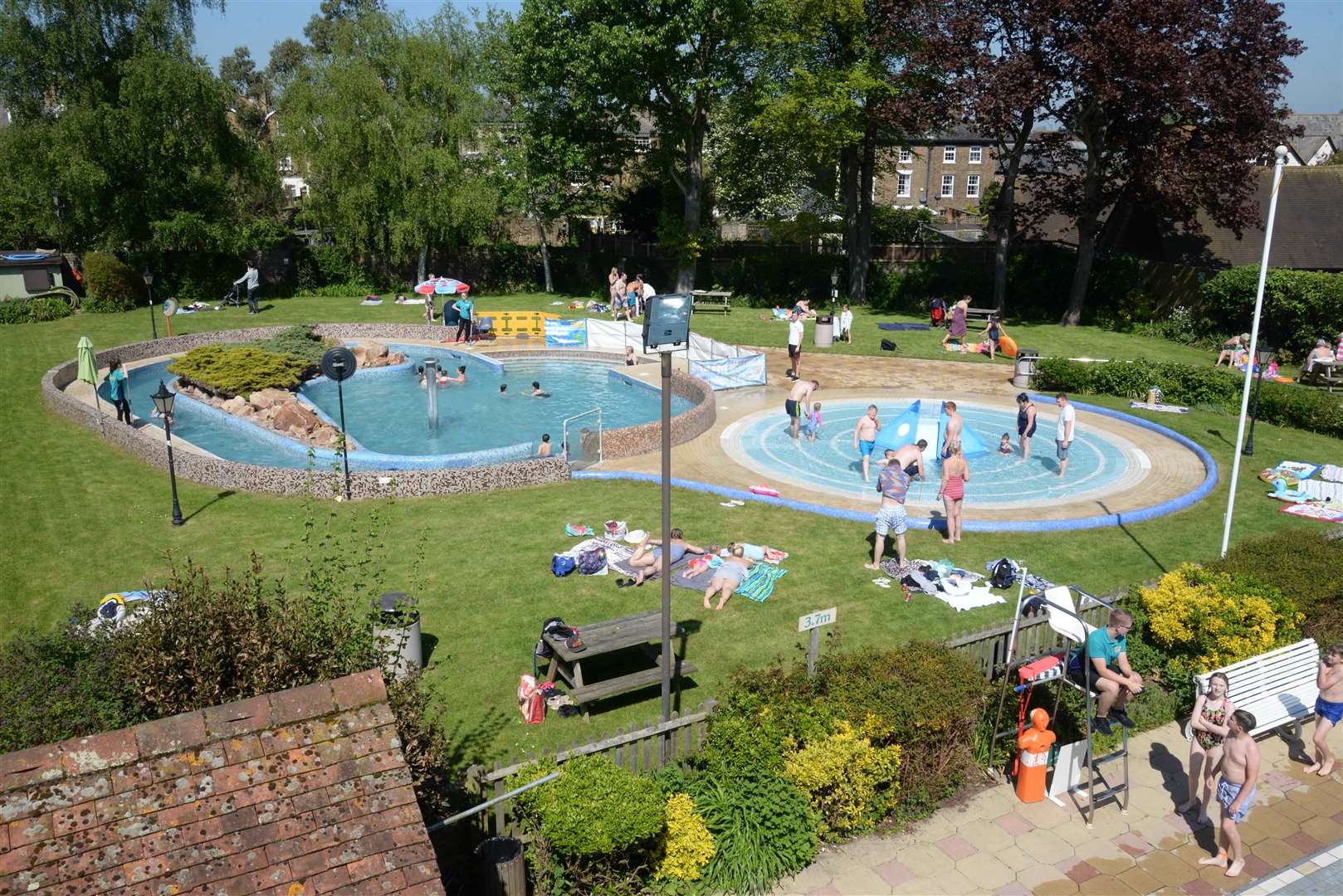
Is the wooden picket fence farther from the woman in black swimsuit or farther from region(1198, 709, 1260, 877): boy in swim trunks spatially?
the woman in black swimsuit

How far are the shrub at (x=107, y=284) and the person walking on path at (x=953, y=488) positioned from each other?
34861 mm

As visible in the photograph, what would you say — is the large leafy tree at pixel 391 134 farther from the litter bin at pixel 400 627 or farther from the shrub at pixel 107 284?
the litter bin at pixel 400 627

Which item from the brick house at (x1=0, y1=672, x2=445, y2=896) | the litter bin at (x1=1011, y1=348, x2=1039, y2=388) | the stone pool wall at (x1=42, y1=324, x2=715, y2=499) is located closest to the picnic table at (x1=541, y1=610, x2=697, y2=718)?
the stone pool wall at (x1=42, y1=324, x2=715, y2=499)

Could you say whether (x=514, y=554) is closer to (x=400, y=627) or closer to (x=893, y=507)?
(x=400, y=627)

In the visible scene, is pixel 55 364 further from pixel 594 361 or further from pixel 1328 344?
pixel 1328 344

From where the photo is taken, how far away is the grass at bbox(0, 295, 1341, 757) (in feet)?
41.6

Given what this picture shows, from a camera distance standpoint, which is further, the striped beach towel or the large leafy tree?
the large leafy tree

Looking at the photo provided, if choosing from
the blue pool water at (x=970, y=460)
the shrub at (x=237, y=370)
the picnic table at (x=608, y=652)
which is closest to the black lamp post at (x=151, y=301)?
the shrub at (x=237, y=370)

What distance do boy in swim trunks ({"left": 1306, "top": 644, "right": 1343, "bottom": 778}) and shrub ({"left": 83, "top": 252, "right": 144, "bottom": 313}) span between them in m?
40.8

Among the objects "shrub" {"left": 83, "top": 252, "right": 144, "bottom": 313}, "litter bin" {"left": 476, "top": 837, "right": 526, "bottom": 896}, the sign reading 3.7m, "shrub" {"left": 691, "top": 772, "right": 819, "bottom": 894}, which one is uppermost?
"shrub" {"left": 83, "top": 252, "right": 144, "bottom": 313}

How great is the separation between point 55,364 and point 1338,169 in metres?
46.6

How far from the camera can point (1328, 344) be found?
98.5 feet

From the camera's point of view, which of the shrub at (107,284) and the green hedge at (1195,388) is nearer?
the green hedge at (1195,388)

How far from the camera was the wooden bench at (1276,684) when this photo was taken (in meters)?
11.4
